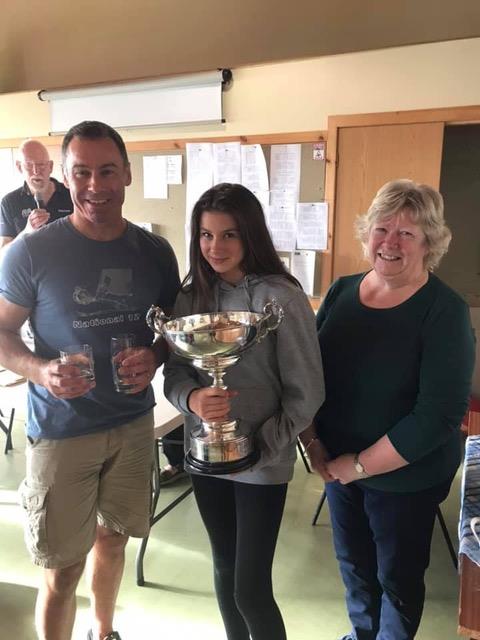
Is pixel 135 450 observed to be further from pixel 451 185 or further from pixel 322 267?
pixel 451 185

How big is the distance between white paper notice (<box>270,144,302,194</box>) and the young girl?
2168 mm

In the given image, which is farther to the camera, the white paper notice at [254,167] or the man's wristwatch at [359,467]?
the white paper notice at [254,167]

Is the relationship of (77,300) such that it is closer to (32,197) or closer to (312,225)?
(32,197)

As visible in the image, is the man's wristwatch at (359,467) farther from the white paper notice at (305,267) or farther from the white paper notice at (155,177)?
the white paper notice at (155,177)

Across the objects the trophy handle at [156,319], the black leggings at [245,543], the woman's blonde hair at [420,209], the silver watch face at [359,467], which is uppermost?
the woman's blonde hair at [420,209]

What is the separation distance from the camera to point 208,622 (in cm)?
186

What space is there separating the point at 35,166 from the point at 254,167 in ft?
4.59

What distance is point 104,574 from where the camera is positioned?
5.35ft

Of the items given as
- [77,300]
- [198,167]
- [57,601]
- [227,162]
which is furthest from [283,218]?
[57,601]

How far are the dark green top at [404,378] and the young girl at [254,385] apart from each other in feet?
0.43

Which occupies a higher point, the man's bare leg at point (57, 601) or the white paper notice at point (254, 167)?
the white paper notice at point (254, 167)

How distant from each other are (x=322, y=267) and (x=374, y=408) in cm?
215

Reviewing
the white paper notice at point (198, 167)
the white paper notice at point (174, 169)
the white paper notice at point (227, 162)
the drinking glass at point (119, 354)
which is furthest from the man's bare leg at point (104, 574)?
the white paper notice at point (174, 169)

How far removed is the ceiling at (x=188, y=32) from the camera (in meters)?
2.91
